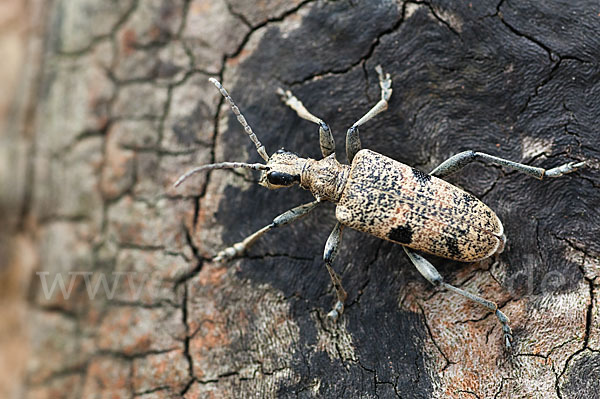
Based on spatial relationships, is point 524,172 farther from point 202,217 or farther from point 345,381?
point 202,217

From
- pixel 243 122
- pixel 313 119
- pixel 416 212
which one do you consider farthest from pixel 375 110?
pixel 243 122

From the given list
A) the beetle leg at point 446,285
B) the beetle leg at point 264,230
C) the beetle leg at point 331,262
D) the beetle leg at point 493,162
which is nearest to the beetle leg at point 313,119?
the beetle leg at point 264,230

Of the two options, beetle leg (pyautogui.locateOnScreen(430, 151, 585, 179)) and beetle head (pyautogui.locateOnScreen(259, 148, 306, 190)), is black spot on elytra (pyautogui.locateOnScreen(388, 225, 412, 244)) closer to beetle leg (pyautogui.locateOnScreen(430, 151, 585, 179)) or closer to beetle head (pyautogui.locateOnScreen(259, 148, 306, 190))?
beetle leg (pyautogui.locateOnScreen(430, 151, 585, 179))

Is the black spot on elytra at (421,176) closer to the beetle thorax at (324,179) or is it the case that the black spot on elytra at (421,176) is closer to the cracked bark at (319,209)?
the cracked bark at (319,209)

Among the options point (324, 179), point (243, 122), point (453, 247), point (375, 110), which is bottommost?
point (453, 247)

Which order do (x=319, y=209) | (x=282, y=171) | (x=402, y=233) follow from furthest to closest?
(x=319, y=209) → (x=282, y=171) → (x=402, y=233)

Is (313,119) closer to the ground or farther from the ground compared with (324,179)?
farther from the ground

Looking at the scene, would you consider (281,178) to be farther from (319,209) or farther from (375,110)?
(375,110)

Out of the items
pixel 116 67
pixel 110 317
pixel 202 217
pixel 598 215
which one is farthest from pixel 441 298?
pixel 116 67
